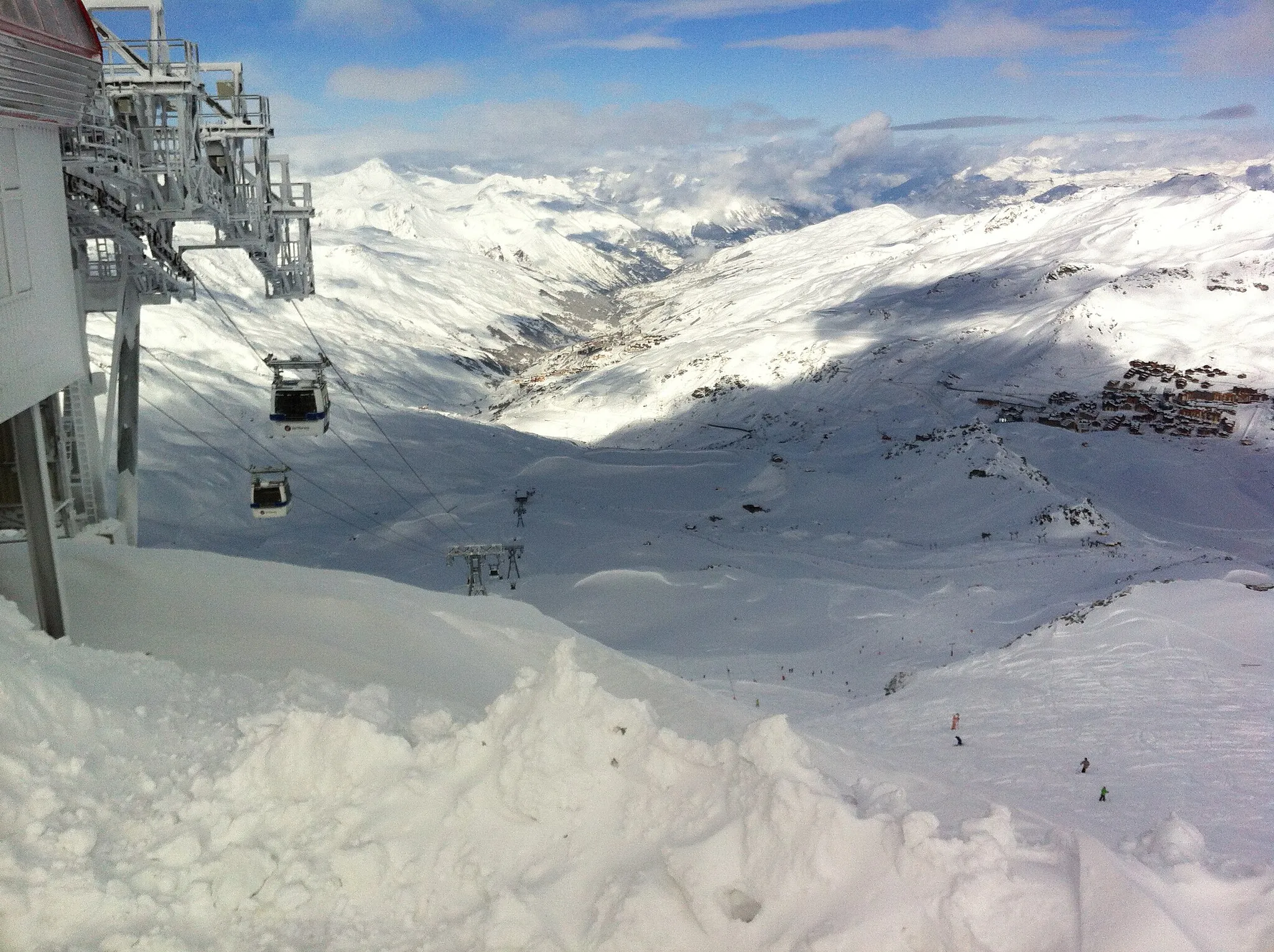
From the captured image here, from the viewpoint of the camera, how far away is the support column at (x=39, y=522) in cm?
993

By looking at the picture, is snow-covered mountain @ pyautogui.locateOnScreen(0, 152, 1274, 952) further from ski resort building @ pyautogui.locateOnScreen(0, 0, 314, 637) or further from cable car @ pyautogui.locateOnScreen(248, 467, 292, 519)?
cable car @ pyautogui.locateOnScreen(248, 467, 292, 519)

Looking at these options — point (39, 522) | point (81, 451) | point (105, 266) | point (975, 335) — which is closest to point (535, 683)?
point (39, 522)

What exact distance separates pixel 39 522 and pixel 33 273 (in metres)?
2.92

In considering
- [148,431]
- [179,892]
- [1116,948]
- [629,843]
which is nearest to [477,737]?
[629,843]

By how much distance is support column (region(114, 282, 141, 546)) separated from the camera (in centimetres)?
1844

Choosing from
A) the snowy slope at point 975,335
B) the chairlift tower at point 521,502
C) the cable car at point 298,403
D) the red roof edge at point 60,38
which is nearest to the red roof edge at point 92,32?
the red roof edge at point 60,38

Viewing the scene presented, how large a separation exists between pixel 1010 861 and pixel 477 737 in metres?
3.82

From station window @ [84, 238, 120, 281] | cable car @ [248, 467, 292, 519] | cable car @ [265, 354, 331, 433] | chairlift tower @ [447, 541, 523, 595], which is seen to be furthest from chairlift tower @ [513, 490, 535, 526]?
station window @ [84, 238, 120, 281]

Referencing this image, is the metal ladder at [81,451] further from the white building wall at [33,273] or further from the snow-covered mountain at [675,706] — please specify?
the white building wall at [33,273]

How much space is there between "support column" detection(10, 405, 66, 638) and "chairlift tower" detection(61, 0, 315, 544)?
6.11 metres

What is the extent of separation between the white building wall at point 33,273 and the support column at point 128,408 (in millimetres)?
6273

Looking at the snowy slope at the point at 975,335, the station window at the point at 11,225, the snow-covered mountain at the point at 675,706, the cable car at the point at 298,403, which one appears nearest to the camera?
the snow-covered mountain at the point at 675,706

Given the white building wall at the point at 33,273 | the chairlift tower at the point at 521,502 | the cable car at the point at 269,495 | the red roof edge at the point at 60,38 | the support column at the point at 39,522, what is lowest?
the chairlift tower at the point at 521,502

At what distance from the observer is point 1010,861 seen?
607 centimetres
